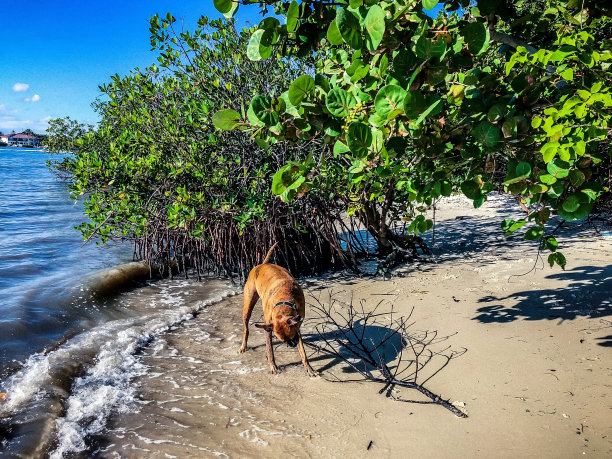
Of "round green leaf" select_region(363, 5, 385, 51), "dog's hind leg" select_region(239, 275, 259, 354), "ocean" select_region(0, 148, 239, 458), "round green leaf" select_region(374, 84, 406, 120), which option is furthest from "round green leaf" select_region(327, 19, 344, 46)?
"ocean" select_region(0, 148, 239, 458)

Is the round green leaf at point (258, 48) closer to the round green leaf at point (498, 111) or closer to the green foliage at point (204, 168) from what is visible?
the round green leaf at point (498, 111)

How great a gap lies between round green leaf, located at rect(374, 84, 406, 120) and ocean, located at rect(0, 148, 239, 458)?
3180 mm

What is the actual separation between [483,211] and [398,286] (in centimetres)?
719

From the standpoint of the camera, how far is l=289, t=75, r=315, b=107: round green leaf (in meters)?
1.54

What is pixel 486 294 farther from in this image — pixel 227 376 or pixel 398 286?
pixel 227 376

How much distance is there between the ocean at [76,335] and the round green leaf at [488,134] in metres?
3.41

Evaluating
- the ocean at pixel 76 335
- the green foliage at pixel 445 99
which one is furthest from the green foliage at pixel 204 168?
the green foliage at pixel 445 99

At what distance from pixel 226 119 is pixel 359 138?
0.62m

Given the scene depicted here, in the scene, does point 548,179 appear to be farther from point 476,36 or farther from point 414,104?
point 414,104

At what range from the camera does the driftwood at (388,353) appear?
3.15 metres

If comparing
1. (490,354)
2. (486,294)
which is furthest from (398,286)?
(490,354)

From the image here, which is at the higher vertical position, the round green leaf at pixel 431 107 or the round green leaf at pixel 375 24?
the round green leaf at pixel 375 24

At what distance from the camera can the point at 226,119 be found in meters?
1.64

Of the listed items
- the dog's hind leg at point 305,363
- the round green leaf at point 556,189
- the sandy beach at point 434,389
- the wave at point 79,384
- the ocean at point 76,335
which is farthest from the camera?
the dog's hind leg at point 305,363
